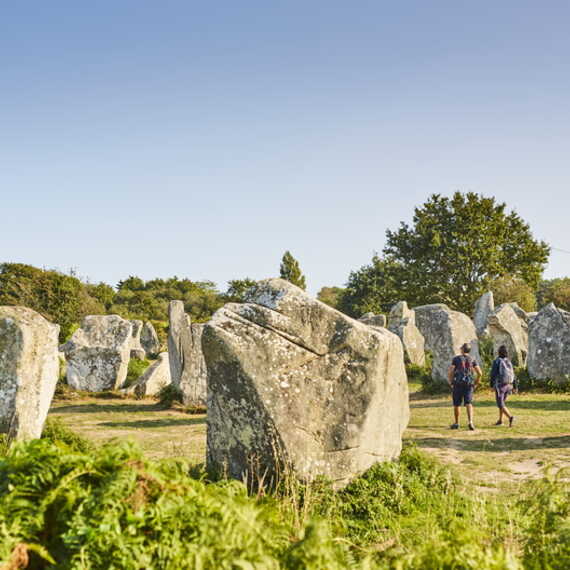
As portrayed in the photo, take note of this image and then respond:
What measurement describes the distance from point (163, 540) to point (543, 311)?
1929cm

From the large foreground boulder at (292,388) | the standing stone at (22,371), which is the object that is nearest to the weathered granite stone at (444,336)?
the large foreground boulder at (292,388)

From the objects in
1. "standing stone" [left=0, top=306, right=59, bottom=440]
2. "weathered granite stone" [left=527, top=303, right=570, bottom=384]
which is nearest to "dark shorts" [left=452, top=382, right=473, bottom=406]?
"weathered granite stone" [left=527, top=303, right=570, bottom=384]

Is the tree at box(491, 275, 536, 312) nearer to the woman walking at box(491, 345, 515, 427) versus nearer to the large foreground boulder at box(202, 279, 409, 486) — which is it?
the woman walking at box(491, 345, 515, 427)

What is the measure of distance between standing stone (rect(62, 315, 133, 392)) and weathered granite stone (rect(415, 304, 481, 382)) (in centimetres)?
1179

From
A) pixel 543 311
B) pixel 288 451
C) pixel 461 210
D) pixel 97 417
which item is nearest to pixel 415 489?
pixel 288 451

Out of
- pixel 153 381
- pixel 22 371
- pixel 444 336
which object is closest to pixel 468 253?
pixel 444 336

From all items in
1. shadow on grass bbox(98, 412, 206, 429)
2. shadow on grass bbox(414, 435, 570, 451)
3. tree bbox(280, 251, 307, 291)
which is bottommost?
shadow on grass bbox(414, 435, 570, 451)

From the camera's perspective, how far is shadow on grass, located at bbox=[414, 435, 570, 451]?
404 inches

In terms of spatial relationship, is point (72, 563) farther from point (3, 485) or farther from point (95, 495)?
point (3, 485)

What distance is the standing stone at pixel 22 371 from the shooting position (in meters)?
8.99

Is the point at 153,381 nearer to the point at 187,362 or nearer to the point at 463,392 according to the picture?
the point at 187,362

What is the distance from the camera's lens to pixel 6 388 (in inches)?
356

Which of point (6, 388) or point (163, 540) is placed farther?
point (6, 388)

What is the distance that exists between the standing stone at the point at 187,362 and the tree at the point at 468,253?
103 ft
